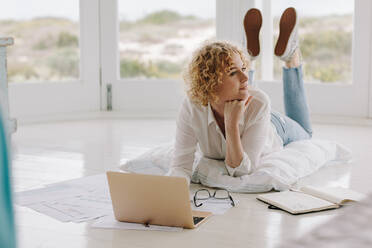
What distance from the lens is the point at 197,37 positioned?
14.5 ft

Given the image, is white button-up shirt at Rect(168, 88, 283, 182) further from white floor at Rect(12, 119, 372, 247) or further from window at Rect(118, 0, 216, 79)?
window at Rect(118, 0, 216, 79)

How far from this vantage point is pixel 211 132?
2.34 metres

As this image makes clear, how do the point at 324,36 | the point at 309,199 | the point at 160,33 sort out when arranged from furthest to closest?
the point at 160,33 → the point at 324,36 → the point at 309,199

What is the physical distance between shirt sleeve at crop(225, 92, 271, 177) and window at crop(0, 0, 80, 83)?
2338 mm

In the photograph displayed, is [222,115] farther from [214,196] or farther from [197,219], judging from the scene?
[197,219]

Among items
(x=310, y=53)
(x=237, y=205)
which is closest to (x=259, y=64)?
(x=310, y=53)

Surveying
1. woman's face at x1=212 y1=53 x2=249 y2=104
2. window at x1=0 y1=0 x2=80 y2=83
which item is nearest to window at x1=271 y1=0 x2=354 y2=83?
window at x1=0 y1=0 x2=80 y2=83

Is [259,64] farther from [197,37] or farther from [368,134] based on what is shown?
[368,134]

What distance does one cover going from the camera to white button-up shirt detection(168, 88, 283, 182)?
2.29m

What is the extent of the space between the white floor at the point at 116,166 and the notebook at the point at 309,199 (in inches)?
1.2

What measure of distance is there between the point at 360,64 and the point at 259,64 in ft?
2.40

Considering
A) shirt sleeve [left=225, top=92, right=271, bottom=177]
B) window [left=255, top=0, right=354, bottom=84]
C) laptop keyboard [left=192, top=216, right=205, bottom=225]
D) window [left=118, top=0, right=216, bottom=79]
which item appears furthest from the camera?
window [left=118, top=0, right=216, bottom=79]

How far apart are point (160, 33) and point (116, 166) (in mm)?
1841

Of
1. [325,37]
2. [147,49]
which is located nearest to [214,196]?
[325,37]
